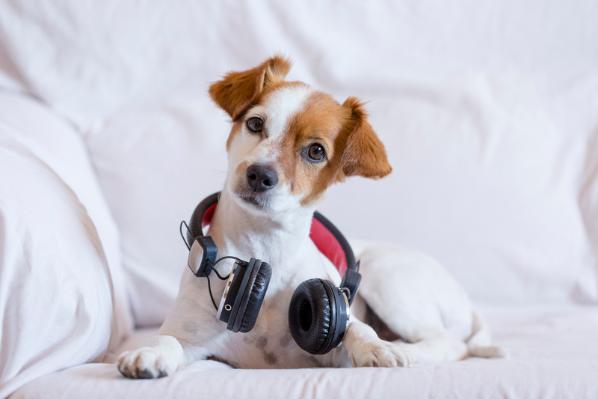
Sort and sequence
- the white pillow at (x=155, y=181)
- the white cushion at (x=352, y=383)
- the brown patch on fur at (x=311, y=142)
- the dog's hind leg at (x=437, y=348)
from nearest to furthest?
the white cushion at (x=352, y=383) < the brown patch on fur at (x=311, y=142) < the dog's hind leg at (x=437, y=348) < the white pillow at (x=155, y=181)

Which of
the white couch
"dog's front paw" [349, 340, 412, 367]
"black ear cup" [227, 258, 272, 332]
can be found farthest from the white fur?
the white couch

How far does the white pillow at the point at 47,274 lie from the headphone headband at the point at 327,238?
0.80ft

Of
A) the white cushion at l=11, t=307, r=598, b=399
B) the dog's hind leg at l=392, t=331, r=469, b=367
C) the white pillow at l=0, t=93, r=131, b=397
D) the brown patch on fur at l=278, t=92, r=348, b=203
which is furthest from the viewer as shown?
the dog's hind leg at l=392, t=331, r=469, b=367

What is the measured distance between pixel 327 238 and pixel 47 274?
2.21ft

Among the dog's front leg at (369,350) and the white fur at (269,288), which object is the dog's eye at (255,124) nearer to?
the white fur at (269,288)

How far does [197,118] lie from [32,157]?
2.22 ft

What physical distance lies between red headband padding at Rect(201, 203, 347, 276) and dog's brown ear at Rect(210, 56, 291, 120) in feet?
1.28

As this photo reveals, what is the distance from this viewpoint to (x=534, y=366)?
49.4 inches

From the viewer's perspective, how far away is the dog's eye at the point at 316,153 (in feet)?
4.85

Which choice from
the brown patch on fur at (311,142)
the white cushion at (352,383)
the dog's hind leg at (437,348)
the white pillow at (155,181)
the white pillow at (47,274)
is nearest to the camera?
the white cushion at (352,383)

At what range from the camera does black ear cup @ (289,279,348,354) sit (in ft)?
4.40

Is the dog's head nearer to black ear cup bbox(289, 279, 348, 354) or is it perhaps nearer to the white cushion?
black ear cup bbox(289, 279, 348, 354)

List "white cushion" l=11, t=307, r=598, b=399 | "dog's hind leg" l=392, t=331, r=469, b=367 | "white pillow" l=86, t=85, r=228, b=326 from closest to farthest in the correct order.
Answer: "white cushion" l=11, t=307, r=598, b=399
"dog's hind leg" l=392, t=331, r=469, b=367
"white pillow" l=86, t=85, r=228, b=326

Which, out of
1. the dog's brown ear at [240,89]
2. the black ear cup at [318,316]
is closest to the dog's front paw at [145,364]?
the black ear cup at [318,316]
